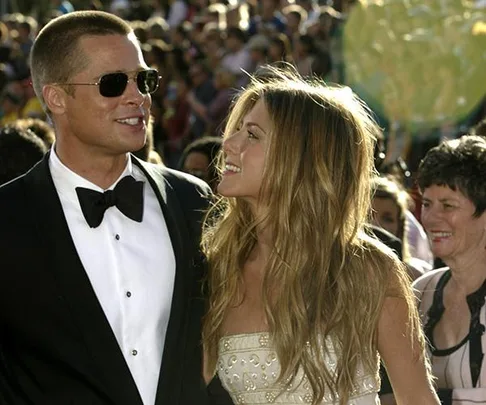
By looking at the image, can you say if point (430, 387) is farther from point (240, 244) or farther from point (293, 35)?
point (293, 35)

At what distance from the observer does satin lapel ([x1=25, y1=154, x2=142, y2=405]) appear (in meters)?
3.64

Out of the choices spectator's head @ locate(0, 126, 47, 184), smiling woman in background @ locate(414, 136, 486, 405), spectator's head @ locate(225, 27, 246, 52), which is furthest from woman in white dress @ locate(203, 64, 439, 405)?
spectator's head @ locate(225, 27, 246, 52)

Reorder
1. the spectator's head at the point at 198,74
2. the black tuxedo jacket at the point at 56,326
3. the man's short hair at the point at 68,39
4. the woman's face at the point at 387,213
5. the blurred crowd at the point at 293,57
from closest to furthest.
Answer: the black tuxedo jacket at the point at 56,326 → the man's short hair at the point at 68,39 → the woman's face at the point at 387,213 → the blurred crowd at the point at 293,57 → the spectator's head at the point at 198,74

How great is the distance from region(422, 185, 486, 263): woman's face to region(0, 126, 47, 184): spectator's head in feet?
6.80

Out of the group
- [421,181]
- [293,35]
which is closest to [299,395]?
[421,181]

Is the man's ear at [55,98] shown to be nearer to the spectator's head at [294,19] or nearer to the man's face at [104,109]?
the man's face at [104,109]

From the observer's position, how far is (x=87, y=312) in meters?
3.68

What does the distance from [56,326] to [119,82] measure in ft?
3.01

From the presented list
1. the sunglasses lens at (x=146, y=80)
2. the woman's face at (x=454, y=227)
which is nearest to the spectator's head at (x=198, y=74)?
the woman's face at (x=454, y=227)

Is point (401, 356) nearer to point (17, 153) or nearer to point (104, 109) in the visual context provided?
point (104, 109)

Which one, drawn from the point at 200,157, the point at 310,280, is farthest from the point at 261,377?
the point at 200,157

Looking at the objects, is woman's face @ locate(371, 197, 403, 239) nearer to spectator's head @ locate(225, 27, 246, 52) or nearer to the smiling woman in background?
the smiling woman in background

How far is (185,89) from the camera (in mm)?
13219

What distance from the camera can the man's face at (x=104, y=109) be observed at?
4004mm
